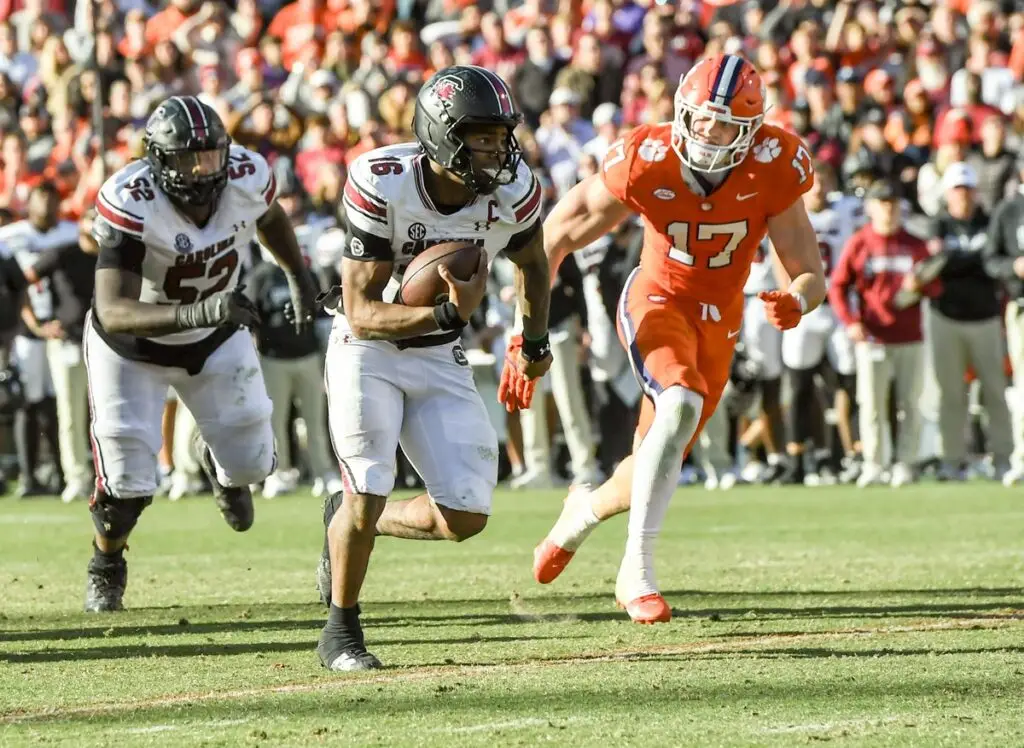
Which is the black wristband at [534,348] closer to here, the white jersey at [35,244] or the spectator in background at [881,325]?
the spectator in background at [881,325]

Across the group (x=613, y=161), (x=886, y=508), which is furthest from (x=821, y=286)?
(x=886, y=508)

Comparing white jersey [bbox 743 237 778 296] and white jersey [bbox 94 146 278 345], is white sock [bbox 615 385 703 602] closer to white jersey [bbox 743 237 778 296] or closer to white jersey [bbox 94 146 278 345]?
white jersey [bbox 94 146 278 345]

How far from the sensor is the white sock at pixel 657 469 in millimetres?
6211

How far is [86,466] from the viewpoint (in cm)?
1292

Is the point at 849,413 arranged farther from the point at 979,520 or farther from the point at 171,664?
the point at 171,664

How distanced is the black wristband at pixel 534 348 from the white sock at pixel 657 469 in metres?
0.57

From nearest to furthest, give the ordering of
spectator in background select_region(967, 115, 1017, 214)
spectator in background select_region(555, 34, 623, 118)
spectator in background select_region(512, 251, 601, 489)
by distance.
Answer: spectator in background select_region(512, 251, 601, 489)
spectator in background select_region(967, 115, 1017, 214)
spectator in background select_region(555, 34, 623, 118)

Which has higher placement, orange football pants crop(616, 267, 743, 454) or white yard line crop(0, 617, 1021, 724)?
orange football pants crop(616, 267, 743, 454)

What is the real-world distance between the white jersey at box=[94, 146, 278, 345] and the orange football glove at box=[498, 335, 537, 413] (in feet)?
4.10

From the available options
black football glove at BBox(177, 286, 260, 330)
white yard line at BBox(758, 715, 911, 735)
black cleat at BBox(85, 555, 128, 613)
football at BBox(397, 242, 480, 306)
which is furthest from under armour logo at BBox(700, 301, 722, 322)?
white yard line at BBox(758, 715, 911, 735)

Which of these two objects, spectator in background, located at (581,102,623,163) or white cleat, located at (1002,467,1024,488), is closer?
white cleat, located at (1002,467,1024,488)

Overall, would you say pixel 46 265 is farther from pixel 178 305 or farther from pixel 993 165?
pixel 993 165

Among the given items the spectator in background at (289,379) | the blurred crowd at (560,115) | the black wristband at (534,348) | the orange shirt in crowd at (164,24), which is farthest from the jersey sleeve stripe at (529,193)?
the orange shirt in crowd at (164,24)

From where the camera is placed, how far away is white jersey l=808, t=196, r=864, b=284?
12922 millimetres
